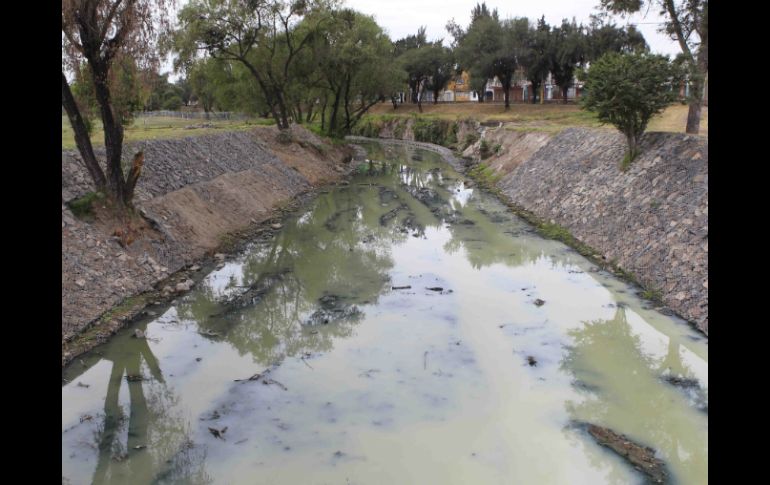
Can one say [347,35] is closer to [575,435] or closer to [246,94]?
[246,94]

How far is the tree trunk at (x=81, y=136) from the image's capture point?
1628cm

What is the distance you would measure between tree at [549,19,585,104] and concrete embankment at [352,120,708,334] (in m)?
27.6

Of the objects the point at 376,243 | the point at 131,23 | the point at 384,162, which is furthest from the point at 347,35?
the point at 131,23

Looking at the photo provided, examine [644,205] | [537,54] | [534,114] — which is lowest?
[644,205]

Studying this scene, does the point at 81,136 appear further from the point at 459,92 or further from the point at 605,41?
the point at 459,92

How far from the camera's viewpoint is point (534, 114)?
56.9 metres

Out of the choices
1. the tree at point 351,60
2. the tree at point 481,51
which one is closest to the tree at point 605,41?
the tree at point 481,51

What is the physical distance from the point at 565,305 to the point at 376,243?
8930 mm

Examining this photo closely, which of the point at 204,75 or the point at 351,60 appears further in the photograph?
the point at 204,75

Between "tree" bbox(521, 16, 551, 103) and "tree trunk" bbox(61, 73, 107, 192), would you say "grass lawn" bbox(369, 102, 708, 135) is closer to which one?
"tree" bbox(521, 16, 551, 103)

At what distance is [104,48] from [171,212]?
6.41 meters

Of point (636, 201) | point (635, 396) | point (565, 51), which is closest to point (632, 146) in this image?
point (636, 201)


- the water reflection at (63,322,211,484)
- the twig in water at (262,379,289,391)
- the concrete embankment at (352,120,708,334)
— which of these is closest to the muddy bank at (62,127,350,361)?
the water reflection at (63,322,211,484)

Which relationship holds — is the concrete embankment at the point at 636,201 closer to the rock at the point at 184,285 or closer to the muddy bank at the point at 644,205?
the muddy bank at the point at 644,205
